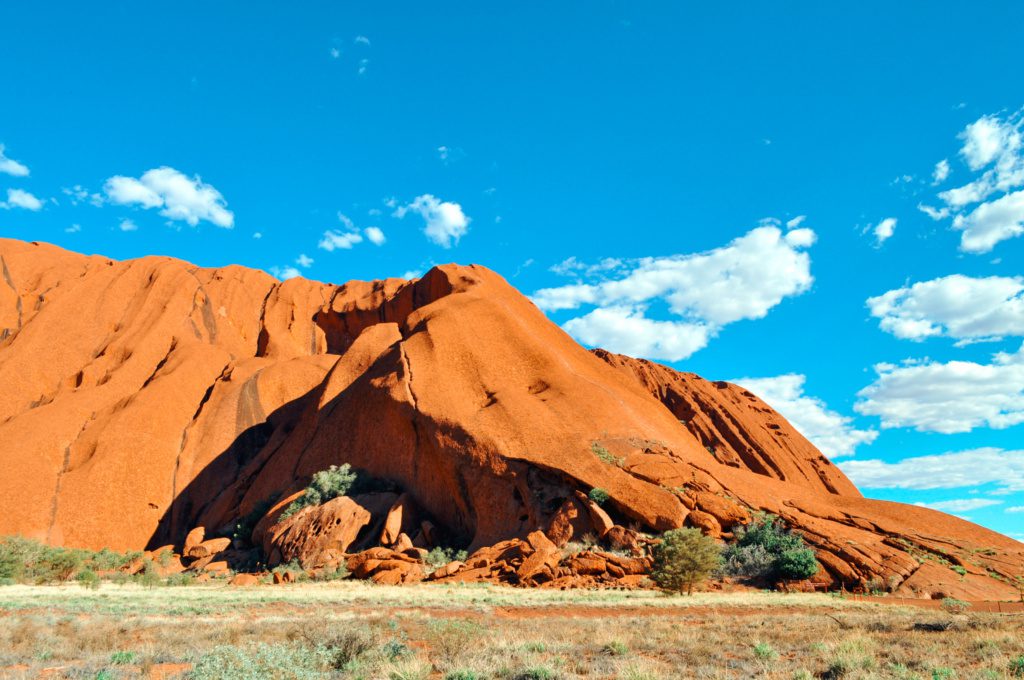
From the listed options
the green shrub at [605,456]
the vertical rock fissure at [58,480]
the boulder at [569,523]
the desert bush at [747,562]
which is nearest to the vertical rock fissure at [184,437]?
the vertical rock fissure at [58,480]

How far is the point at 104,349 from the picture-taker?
2539 inches

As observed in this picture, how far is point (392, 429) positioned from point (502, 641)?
1192 inches

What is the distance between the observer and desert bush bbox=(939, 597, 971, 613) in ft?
63.5

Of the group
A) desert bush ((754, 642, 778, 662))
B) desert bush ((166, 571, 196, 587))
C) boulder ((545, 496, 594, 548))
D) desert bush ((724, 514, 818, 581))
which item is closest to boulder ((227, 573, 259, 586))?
desert bush ((166, 571, 196, 587))

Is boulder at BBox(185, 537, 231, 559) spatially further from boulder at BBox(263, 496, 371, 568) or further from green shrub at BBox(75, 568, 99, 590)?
green shrub at BBox(75, 568, 99, 590)

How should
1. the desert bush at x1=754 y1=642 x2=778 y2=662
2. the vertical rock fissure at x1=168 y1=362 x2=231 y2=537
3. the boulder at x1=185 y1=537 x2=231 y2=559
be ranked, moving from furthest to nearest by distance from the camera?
the vertical rock fissure at x1=168 y1=362 x2=231 y2=537
the boulder at x1=185 y1=537 x2=231 y2=559
the desert bush at x1=754 y1=642 x2=778 y2=662

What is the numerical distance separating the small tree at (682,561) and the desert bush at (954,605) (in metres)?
7.56

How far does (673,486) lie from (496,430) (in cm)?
1051

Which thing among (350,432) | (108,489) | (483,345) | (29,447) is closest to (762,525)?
(483,345)

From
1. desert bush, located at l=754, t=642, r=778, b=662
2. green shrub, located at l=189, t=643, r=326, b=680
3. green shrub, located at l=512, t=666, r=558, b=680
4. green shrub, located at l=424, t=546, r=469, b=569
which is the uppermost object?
desert bush, located at l=754, t=642, r=778, b=662

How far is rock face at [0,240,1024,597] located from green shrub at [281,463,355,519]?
242cm

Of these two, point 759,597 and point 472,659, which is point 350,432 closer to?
point 759,597

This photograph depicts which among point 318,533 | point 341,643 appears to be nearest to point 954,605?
point 341,643

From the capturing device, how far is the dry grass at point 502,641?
8.76 metres
